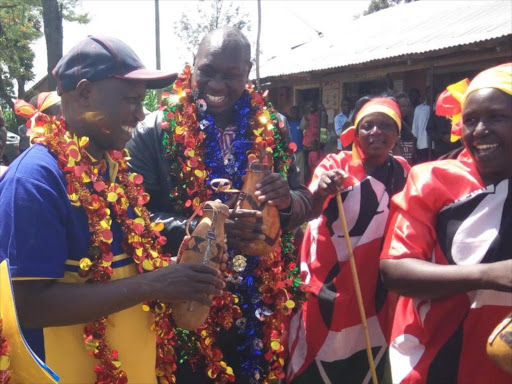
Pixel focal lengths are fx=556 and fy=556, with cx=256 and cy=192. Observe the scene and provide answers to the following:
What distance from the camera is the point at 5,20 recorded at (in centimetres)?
1855

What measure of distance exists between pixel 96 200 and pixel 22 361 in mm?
560

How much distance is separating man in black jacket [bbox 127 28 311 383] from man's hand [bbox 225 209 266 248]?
0.22 meters

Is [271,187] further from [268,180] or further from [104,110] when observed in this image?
[104,110]

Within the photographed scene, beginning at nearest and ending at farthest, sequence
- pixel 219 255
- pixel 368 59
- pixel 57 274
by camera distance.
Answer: pixel 57 274 → pixel 219 255 → pixel 368 59

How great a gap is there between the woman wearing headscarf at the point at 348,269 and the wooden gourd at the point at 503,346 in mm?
1723

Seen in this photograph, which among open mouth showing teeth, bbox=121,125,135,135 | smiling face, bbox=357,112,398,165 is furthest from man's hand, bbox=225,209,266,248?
smiling face, bbox=357,112,398,165

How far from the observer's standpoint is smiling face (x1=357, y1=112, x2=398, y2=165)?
3.54 m

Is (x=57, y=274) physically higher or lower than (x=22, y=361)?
higher

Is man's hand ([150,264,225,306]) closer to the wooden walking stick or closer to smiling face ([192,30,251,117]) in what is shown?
smiling face ([192,30,251,117])

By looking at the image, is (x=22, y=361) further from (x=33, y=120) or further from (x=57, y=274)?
(x=33, y=120)

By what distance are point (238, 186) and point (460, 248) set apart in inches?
49.9

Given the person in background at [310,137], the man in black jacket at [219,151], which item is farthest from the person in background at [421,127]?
the man in black jacket at [219,151]

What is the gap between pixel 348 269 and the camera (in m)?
3.42

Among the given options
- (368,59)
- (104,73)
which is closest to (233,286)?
(104,73)
